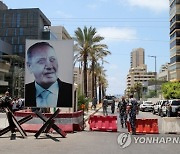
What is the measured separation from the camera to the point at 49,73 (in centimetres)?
1745

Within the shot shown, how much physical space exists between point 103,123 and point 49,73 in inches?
148

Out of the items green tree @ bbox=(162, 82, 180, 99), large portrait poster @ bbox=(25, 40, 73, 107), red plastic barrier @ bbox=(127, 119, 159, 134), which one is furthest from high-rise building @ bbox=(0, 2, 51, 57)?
red plastic barrier @ bbox=(127, 119, 159, 134)

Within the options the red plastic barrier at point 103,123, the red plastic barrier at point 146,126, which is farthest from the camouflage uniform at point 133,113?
the red plastic barrier at point 103,123

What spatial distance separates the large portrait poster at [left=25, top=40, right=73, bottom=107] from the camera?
17422 millimetres

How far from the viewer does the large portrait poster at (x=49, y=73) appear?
17422 millimetres

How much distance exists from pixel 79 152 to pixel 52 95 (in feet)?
23.8

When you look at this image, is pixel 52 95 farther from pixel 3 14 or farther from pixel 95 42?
pixel 3 14

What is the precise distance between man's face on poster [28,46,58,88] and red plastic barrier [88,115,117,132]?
9.71 ft

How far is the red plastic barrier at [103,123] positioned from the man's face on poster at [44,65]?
9.71 feet

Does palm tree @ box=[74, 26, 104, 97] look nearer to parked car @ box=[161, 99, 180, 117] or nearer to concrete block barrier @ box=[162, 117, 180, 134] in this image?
parked car @ box=[161, 99, 180, 117]

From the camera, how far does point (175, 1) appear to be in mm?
83250

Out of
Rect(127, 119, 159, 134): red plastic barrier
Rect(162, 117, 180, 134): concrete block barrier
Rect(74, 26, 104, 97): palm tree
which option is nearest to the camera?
Rect(127, 119, 159, 134): red plastic barrier

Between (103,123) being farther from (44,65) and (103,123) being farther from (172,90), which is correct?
(172,90)

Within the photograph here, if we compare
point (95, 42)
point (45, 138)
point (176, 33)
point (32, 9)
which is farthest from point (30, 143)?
point (32, 9)
